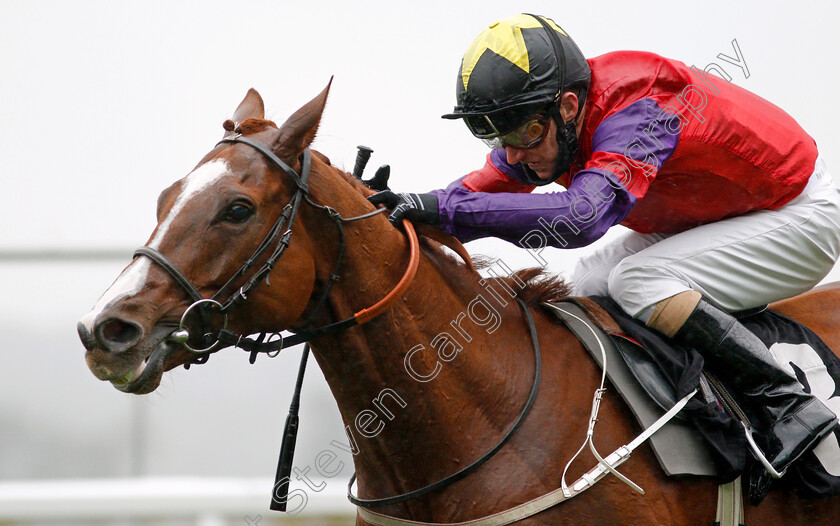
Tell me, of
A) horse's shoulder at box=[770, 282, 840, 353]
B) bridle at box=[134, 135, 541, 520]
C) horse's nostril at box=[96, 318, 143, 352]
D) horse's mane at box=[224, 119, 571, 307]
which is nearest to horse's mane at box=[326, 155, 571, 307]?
horse's mane at box=[224, 119, 571, 307]

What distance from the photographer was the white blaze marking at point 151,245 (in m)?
1.51

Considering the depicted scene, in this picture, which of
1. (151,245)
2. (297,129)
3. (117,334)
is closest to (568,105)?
(297,129)

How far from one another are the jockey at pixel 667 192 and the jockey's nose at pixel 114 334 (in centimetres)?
66

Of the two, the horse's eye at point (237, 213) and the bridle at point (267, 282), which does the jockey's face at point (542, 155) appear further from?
the horse's eye at point (237, 213)

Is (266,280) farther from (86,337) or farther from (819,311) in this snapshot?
(819,311)

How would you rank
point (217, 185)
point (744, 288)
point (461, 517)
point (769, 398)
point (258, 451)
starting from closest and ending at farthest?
point (217, 185)
point (461, 517)
point (769, 398)
point (744, 288)
point (258, 451)

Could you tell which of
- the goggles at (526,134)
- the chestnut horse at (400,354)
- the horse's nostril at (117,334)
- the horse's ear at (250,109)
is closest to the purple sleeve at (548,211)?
the chestnut horse at (400,354)

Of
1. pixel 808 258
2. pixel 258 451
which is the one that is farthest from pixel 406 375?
pixel 258 451

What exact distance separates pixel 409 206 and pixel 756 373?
36.3 inches

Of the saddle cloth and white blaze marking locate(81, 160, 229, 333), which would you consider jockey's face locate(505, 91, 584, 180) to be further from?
white blaze marking locate(81, 160, 229, 333)

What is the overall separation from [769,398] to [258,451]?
2368 mm

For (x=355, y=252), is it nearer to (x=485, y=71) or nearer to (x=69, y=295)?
(x=485, y=71)

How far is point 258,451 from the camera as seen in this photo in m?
3.69

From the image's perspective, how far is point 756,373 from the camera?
1981 mm
